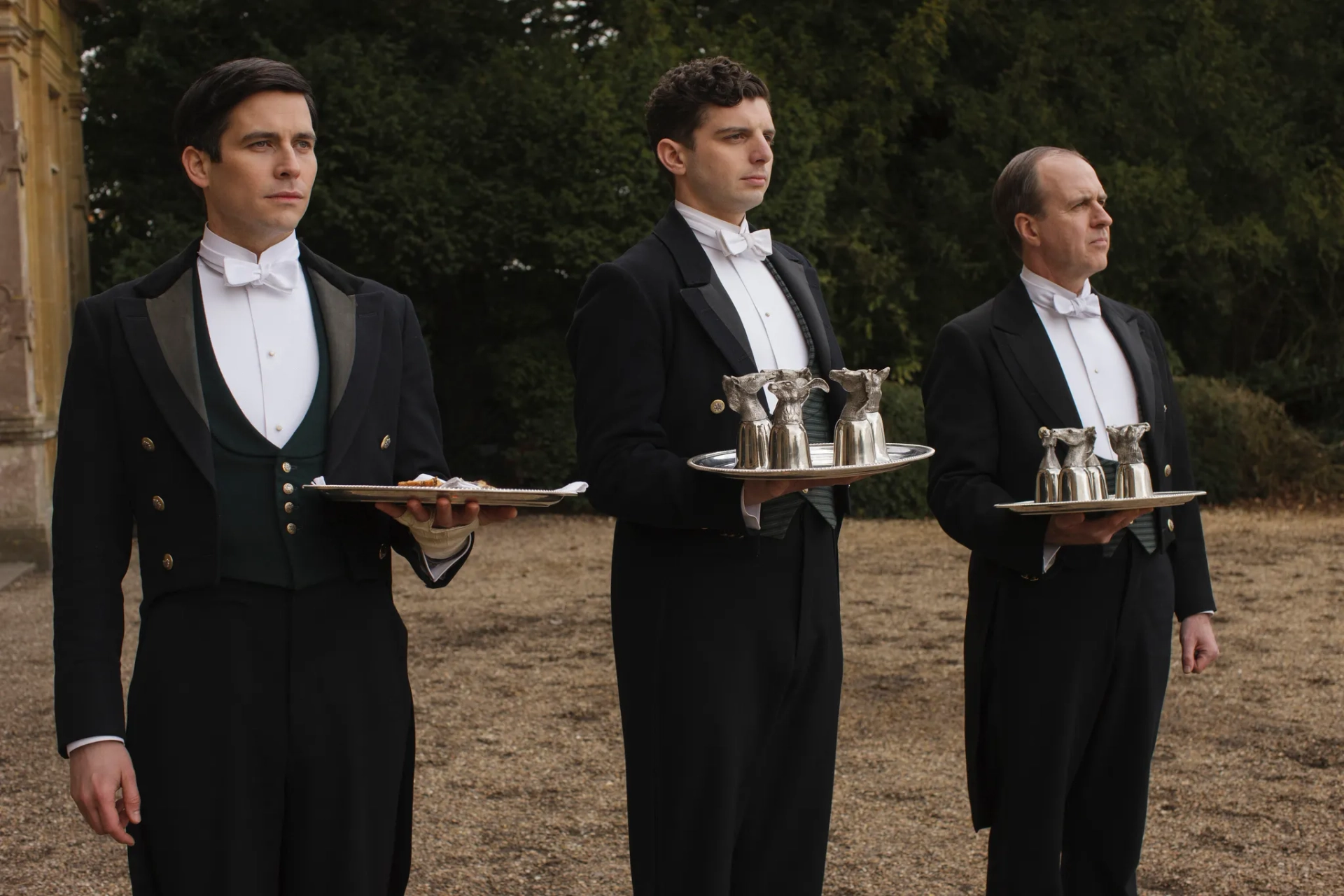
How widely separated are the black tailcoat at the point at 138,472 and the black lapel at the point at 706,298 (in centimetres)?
73

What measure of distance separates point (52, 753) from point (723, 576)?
4588mm

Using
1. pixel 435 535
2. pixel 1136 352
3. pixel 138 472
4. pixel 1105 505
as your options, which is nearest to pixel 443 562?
Answer: pixel 435 535

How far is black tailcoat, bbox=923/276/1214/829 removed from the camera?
3434 mm

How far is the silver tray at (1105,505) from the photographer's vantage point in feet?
9.57

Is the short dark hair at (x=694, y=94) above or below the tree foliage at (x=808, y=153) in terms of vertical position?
below

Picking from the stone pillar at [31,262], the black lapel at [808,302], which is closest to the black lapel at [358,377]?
the black lapel at [808,302]

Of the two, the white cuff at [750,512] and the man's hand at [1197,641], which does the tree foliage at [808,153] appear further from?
the white cuff at [750,512]

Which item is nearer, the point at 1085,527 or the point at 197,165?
the point at 197,165

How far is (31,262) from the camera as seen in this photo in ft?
41.0

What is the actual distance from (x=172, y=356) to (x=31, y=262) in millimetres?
10893

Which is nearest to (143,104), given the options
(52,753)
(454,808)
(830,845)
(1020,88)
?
(1020,88)

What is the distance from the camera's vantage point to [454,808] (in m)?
5.66

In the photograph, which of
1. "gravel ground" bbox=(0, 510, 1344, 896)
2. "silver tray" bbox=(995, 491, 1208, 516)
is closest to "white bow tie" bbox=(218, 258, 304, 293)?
"silver tray" bbox=(995, 491, 1208, 516)

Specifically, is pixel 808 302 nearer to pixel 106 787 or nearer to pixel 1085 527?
pixel 1085 527
